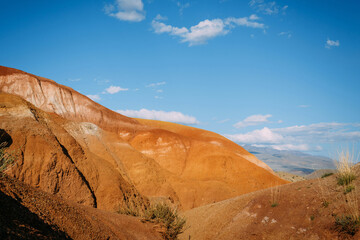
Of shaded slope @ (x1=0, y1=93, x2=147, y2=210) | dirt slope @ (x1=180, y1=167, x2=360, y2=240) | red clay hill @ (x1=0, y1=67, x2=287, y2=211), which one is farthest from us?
red clay hill @ (x1=0, y1=67, x2=287, y2=211)

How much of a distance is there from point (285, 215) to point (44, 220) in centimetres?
1044

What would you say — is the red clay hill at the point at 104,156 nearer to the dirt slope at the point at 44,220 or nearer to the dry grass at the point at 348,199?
the dirt slope at the point at 44,220

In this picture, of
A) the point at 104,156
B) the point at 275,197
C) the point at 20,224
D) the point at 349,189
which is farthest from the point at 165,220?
the point at 104,156

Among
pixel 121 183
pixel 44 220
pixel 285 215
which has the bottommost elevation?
pixel 121 183

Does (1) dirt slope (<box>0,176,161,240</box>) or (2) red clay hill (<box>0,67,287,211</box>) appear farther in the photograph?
(2) red clay hill (<box>0,67,287,211</box>)

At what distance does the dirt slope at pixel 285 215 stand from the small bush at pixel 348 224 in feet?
0.49

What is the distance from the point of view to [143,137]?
3903cm

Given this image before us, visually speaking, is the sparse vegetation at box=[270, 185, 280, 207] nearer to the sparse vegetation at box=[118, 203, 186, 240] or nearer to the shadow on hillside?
the sparse vegetation at box=[118, 203, 186, 240]

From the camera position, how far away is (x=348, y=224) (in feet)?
29.3

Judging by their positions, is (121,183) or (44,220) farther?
(121,183)

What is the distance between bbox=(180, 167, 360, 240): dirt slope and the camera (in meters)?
10.2

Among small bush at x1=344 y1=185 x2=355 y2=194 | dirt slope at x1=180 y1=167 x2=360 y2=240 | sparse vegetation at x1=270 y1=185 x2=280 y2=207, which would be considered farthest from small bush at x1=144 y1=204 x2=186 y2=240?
small bush at x1=344 y1=185 x2=355 y2=194

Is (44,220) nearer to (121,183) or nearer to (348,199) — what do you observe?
(348,199)

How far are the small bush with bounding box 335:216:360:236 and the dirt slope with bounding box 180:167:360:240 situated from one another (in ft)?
0.49
